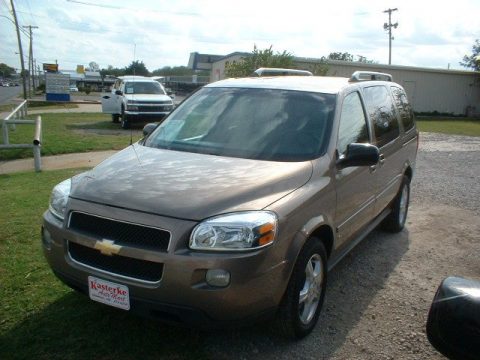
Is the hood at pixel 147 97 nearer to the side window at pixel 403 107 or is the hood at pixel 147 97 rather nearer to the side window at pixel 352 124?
the side window at pixel 403 107

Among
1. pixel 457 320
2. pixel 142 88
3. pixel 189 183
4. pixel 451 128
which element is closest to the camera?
pixel 457 320

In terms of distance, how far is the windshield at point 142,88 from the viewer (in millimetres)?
18500

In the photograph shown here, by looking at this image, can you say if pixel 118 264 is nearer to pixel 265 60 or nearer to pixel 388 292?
pixel 388 292

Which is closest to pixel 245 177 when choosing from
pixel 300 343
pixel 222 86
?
pixel 300 343

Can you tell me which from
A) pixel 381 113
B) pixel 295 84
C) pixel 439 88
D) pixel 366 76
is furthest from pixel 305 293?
pixel 439 88

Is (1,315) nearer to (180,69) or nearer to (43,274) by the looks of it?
(43,274)

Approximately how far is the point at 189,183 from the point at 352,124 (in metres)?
1.81

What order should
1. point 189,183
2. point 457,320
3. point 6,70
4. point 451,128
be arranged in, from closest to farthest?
point 457,320
point 189,183
point 451,128
point 6,70

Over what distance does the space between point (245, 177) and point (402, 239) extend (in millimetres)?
3298

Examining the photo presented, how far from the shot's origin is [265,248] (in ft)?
9.02

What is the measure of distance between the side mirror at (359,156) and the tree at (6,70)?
162265 mm

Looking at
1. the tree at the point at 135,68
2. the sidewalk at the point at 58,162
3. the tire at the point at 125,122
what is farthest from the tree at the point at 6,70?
the sidewalk at the point at 58,162

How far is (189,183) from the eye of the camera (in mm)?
3070

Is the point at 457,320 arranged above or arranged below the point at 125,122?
below
